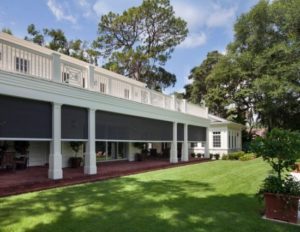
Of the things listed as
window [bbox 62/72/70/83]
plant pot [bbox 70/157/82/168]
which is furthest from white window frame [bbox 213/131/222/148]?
window [bbox 62/72/70/83]

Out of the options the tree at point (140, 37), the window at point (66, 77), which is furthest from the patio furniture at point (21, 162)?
the tree at point (140, 37)

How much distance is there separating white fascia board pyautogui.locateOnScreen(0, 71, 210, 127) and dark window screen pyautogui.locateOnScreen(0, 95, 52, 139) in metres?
0.25

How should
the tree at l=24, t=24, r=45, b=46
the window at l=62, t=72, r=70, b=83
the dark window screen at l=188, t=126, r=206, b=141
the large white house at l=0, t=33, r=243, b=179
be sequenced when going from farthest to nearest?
the tree at l=24, t=24, r=45, b=46
the dark window screen at l=188, t=126, r=206, b=141
the window at l=62, t=72, r=70, b=83
the large white house at l=0, t=33, r=243, b=179

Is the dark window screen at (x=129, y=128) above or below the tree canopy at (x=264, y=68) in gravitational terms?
below

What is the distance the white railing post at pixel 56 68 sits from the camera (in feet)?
32.3

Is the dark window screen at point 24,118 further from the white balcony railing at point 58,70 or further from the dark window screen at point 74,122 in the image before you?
the white balcony railing at point 58,70

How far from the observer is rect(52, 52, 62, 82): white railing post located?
9.84 metres

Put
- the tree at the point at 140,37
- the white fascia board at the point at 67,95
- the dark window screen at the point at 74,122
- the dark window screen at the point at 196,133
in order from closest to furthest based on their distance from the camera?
1. the white fascia board at the point at 67,95
2. the dark window screen at the point at 74,122
3. the dark window screen at the point at 196,133
4. the tree at the point at 140,37

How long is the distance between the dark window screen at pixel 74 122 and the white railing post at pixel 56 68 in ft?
3.47

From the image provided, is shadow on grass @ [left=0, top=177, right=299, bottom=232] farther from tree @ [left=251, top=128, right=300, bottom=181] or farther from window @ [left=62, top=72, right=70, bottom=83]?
window @ [left=62, top=72, right=70, bottom=83]

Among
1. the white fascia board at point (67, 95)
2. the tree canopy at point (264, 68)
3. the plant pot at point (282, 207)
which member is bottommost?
the plant pot at point (282, 207)

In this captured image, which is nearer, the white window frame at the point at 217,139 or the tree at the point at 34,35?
the white window frame at the point at 217,139

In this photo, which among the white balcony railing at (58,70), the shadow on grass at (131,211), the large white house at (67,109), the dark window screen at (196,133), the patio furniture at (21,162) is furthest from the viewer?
the dark window screen at (196,133)

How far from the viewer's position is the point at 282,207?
5.45 m
